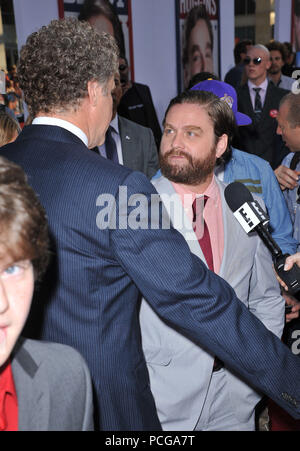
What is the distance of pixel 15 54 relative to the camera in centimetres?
473

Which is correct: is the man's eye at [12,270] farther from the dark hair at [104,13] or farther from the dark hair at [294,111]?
the dark hair at [104,13]

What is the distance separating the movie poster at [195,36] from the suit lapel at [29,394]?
6883mm

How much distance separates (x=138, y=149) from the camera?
3939 millimetres

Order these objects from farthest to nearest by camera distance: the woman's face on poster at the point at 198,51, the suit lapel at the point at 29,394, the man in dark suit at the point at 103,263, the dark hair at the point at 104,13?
the woman's face on poster at the point at 198,51, the dark hair at the point at 104,13, the man in dark suit at the point at 103,263, the suit lapel at the point at 29,394

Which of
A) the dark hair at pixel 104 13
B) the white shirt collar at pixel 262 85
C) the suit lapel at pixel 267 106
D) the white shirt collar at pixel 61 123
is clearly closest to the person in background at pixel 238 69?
the white shirt collar at pixel 262 85

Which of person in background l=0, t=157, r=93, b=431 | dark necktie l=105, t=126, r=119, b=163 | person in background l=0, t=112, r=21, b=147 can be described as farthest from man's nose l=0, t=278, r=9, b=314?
dark necktie l=105, t=126, r=119, b=163

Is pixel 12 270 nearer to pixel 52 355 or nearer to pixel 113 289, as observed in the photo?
pixel 52 355

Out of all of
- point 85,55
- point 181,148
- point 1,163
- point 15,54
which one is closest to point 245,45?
point 15,54

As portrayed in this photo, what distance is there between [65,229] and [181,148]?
1.04m

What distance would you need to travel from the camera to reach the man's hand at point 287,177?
10.4ft

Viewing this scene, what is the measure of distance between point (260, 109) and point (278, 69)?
2.56 m

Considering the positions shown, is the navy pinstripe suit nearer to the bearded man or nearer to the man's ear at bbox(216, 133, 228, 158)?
the bearded man

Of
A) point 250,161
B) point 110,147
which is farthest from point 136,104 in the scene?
point 250,161
